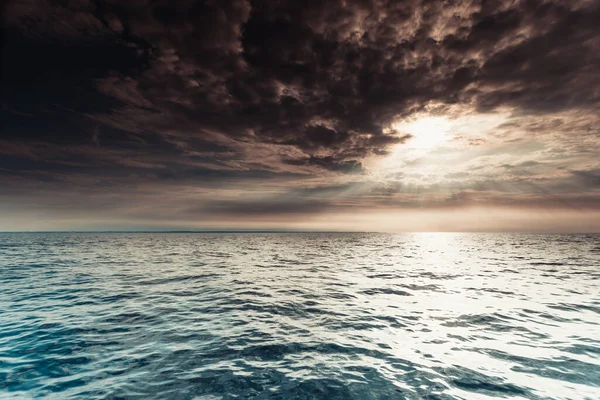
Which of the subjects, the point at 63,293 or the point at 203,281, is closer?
the point at 63,293

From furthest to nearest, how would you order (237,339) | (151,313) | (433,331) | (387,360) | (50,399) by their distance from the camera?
(151,313) → (433,331) → (237,339) → (387,360) → (50,399)

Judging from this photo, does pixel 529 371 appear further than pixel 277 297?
No

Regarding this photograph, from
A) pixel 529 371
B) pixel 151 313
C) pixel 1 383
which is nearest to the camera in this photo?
pixel 1 383

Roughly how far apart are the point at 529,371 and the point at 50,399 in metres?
13.7

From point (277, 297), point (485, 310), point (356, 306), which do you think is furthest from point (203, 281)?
point (485, 310)

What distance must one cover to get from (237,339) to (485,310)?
1394 cm

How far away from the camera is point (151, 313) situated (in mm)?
15648

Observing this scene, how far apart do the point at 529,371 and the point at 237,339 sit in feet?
33.4

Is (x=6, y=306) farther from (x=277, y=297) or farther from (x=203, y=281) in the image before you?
(x=277, y=297)

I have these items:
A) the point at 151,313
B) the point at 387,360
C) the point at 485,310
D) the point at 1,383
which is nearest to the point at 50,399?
the point at 1,383

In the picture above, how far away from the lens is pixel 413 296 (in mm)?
20328

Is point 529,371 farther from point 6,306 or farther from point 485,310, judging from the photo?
point 6,306

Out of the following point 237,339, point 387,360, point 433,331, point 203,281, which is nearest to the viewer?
point 387,360

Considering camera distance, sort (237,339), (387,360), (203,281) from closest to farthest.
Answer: (387,360), (237,339), (203,281)
